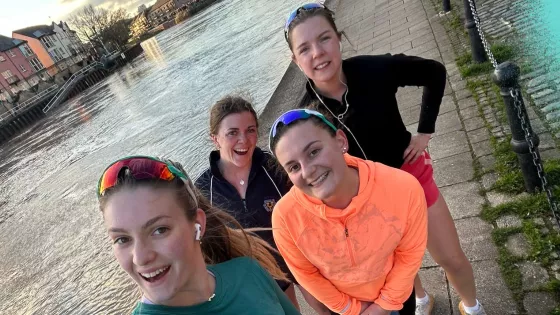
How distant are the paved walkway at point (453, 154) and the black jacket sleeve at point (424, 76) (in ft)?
3.53

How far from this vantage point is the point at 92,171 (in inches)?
472

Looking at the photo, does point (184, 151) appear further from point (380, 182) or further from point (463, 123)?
point (380, 182)

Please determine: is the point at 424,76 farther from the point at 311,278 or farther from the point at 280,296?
the point at 280,296

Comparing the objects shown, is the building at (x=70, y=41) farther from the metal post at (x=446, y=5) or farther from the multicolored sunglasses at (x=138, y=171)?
the multicolored sunglasses at (x=138, y=171)

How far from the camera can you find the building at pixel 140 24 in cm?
10731

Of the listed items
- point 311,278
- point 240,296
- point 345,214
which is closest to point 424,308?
point 311,278

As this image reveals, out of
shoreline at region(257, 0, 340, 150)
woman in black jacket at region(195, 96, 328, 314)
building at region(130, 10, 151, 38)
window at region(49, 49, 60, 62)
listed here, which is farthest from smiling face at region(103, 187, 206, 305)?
building at region(130, 10, 151, 38)

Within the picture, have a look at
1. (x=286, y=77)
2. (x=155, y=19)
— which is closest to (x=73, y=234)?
(x=286, y=77)

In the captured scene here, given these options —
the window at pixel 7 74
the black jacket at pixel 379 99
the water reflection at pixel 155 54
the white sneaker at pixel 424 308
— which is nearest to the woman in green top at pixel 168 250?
the black jacket at pixel 379 99

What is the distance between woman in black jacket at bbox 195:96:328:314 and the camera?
2.45 meters

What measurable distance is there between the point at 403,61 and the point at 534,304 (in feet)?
5.18

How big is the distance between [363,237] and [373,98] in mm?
728

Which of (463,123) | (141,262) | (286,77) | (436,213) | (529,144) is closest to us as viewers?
(141,262)

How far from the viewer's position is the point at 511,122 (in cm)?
283
